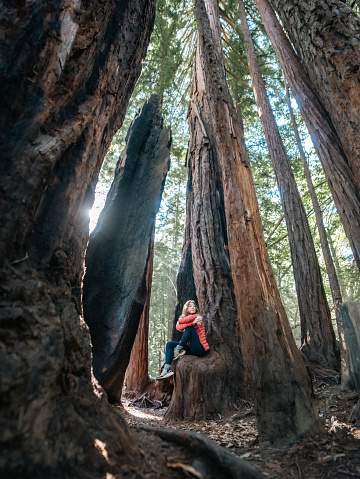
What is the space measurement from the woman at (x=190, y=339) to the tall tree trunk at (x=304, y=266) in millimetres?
2456

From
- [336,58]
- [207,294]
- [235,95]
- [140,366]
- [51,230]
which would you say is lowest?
[140,366]

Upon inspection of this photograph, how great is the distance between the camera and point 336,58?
3.17 meters

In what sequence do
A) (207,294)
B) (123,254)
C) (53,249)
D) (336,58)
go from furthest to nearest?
(207,294), (123,254), (336,58), (53,249)

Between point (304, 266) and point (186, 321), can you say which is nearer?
point (186, 321)

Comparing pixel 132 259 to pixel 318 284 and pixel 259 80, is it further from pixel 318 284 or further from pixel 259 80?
pixel 259 80

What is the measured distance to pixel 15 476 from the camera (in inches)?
36.7

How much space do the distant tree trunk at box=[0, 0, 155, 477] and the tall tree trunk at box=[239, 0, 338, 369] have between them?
17.2 ft

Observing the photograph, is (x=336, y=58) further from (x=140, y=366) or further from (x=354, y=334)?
(x=140, y=366)

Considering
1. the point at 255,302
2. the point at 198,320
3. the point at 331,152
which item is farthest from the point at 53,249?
the point at 198,320

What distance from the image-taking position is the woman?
15.2 feet

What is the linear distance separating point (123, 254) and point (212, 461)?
3135 millimetres

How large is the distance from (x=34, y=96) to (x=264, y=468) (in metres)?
2.68

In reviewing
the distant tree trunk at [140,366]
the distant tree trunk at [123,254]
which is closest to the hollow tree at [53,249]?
the distant tree trunk at [123,254]

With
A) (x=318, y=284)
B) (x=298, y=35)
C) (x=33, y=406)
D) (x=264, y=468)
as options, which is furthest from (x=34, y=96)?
(x=318, y=284)
